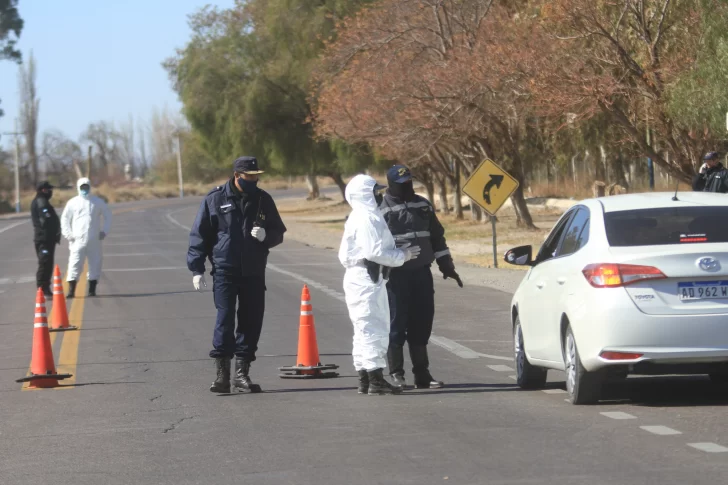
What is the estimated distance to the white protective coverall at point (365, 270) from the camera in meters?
10.1

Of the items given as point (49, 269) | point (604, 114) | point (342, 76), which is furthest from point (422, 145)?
point (49, 269)

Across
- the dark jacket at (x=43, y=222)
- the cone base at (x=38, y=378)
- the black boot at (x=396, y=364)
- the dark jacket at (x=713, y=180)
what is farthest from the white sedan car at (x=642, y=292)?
the dark jacket at (x=43, y=222)

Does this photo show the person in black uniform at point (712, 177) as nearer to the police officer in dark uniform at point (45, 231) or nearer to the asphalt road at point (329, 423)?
the asphalt road at point (329, 423)

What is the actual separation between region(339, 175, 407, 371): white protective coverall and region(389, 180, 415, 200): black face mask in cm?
54

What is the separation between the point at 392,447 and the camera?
26.0 ft

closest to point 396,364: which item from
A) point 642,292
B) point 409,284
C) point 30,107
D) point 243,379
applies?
point 409,284

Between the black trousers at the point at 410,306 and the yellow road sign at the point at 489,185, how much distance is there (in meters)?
15.1

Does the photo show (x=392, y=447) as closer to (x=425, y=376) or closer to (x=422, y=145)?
(x=425, y=376)

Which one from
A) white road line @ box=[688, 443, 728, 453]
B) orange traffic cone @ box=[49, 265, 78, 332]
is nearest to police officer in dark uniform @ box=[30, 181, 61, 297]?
orange traffic cone @ box=[49, 265, 78, 332]

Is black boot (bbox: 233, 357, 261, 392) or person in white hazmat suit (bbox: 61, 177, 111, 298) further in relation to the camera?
person in white hazmat suit (bbox: 61, 177, 111, 298)

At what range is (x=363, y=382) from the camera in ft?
34.2

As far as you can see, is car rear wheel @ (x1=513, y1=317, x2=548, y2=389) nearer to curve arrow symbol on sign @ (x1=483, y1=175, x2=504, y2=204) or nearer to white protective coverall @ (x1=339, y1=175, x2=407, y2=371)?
white protective coverall @ (x1=339, y1=175, x2=407, y2=371)

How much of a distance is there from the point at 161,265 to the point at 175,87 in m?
41.3

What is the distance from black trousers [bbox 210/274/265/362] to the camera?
1059 cm
